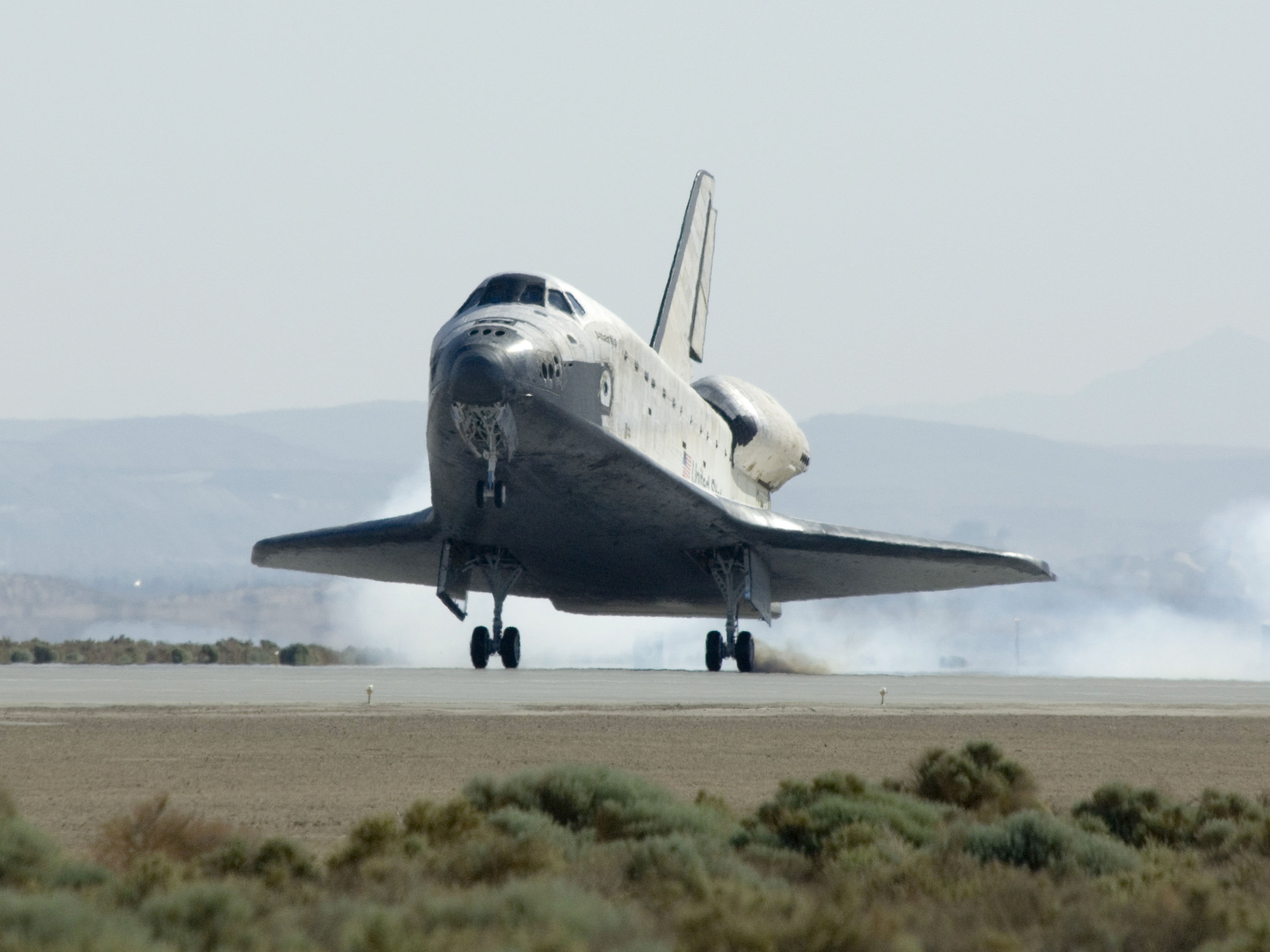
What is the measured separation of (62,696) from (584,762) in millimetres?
9816

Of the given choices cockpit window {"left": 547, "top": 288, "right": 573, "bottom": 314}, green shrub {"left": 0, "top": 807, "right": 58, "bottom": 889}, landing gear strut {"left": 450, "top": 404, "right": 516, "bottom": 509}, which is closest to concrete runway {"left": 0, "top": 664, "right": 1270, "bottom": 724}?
landing gear strut {"left": 450, "top": 404, "right": 516, "bottom": 509}

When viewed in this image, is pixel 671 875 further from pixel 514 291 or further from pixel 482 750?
pixel 514 291

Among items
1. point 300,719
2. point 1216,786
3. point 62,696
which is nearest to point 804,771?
point 1216,786

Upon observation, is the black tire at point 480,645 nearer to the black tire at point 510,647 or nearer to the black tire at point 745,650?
the black tire at point 510,647

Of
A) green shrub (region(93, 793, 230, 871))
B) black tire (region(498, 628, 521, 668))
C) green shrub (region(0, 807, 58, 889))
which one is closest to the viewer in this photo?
green shrub (region(0, 807, 58, 889))

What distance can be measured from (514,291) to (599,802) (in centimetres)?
1546

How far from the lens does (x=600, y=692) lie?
68.4ft

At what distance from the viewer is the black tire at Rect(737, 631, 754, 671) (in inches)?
1096

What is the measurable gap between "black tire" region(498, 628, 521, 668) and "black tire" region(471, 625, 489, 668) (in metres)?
0.26

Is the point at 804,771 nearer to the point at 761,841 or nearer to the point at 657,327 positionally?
the point at 761,841

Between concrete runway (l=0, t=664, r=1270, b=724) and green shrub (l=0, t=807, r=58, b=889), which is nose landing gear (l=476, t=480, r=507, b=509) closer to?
concrete runway (l=0, t=664, r=1270, b=724)

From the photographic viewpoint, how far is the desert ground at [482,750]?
9.79 meters

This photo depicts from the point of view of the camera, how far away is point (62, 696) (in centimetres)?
1889

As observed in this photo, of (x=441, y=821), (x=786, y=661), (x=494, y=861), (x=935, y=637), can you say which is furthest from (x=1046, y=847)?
(x=935, y=637)
